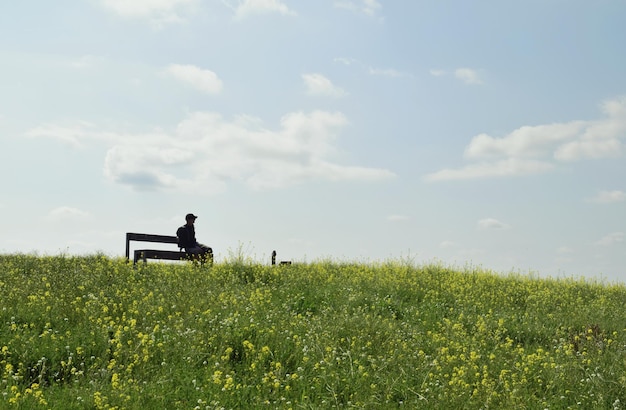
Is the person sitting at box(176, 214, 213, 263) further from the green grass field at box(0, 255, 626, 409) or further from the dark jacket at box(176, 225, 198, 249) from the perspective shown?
the green grass field at box(0, 255, 626, 409)

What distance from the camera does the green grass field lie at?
7.31 metres

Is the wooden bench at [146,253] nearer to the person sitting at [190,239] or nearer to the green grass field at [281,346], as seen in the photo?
the person sitting at [190,239]

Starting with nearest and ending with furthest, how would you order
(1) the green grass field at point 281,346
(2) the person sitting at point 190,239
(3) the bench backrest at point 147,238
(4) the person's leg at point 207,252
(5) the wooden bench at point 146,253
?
(1) the green grass field at point 281,346 → (5) the wooden bench at point 146,253 → (4) the person's leg at point 207,252 → (3) the bench backrest at point 147,238 → (2) the person sitting at point 190,239

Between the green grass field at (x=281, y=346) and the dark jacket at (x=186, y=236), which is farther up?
the dark jacket at (x=186, y=236)

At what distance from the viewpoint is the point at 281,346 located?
8641mm

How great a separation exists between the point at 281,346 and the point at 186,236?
416 inches

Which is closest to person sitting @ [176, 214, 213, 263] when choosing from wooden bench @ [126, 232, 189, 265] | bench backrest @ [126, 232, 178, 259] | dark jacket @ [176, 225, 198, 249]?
dark jacket @ [176, 225, 198, 249]

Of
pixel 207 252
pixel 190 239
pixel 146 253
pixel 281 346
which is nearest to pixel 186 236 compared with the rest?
pixel 190 239

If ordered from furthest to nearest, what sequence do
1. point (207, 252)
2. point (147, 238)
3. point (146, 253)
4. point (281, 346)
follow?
point (207, 252) < point (147, 238) < point (146, 253) < point (281, 346)

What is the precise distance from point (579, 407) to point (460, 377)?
150 cm

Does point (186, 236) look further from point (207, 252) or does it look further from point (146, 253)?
point (146, 253)

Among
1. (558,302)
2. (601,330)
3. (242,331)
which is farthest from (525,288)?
(242,331)

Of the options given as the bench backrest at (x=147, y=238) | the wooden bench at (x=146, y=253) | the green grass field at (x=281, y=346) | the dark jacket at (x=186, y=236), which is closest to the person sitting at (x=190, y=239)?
the dark jacket at (x=186, y=236)

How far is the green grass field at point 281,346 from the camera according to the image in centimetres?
731
